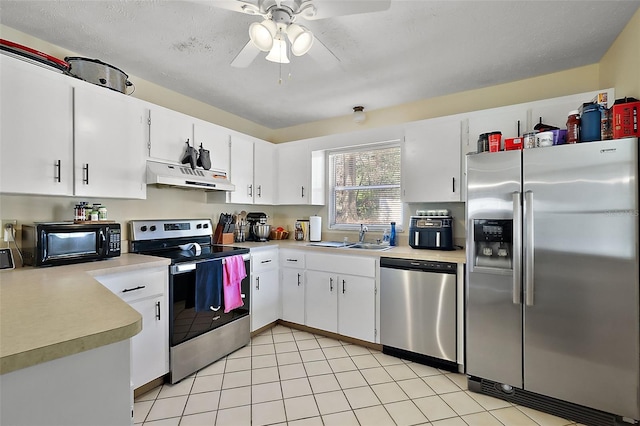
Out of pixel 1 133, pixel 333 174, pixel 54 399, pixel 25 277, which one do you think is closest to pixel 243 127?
pixel 333 174

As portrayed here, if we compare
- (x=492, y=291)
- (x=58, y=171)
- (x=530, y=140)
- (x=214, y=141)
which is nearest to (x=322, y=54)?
(x=530, y=140)

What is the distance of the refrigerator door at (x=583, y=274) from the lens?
67.8 inches

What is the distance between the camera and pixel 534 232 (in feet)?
6.43

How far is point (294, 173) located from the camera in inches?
146

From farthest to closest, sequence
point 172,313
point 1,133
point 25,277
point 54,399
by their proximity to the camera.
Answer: point 172,313
point 1,133
point 25,277
point 54,399

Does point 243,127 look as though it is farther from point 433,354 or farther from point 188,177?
point 433,354

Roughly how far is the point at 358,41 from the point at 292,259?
7.00 ft

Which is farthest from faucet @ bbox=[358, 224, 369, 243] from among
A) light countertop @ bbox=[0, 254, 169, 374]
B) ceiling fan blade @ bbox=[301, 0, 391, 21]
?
light countertop @ bbox=[0, 254, 169, 374]

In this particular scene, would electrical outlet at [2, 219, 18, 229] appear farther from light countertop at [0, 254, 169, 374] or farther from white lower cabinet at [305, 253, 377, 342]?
white lower cabinet at [305, 253, 377, 342]

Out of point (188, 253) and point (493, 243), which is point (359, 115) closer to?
point (493, 243)

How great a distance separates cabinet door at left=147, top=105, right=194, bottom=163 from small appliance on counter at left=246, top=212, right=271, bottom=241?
3.90 feet

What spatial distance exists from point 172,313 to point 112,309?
1375 mm

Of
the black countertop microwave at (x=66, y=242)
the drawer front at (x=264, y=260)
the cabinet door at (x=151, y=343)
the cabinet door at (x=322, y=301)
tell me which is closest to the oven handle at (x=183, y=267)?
the cabinet door at (x=151, y=343)

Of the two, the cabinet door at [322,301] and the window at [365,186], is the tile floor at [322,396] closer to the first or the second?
the cabinet door at [322,301]
